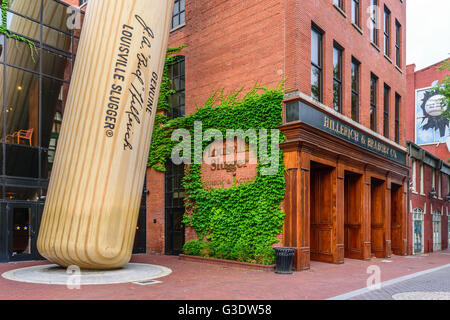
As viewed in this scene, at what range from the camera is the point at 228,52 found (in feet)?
57.6

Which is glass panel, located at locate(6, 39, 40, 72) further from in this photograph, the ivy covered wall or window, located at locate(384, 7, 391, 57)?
window, located at locate(384, 7, 391, 57)

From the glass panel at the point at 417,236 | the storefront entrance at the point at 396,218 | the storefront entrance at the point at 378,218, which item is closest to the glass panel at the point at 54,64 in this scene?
the storefront entrance at the point at 378,218

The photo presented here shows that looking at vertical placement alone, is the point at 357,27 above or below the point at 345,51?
above

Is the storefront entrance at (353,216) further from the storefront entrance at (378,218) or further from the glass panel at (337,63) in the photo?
the glass panel at (337,63)

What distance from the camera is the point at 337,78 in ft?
60.8

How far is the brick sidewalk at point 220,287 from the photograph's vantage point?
9539 millimetres

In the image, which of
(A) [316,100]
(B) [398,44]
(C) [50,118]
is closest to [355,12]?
(B) [398,44]

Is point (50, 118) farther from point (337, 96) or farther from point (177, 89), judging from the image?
point (337, 96)

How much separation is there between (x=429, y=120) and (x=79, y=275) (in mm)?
38936

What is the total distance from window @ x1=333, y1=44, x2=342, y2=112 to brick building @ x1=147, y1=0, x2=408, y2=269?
0.16 feet

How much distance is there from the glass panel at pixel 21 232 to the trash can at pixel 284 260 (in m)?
9.57
